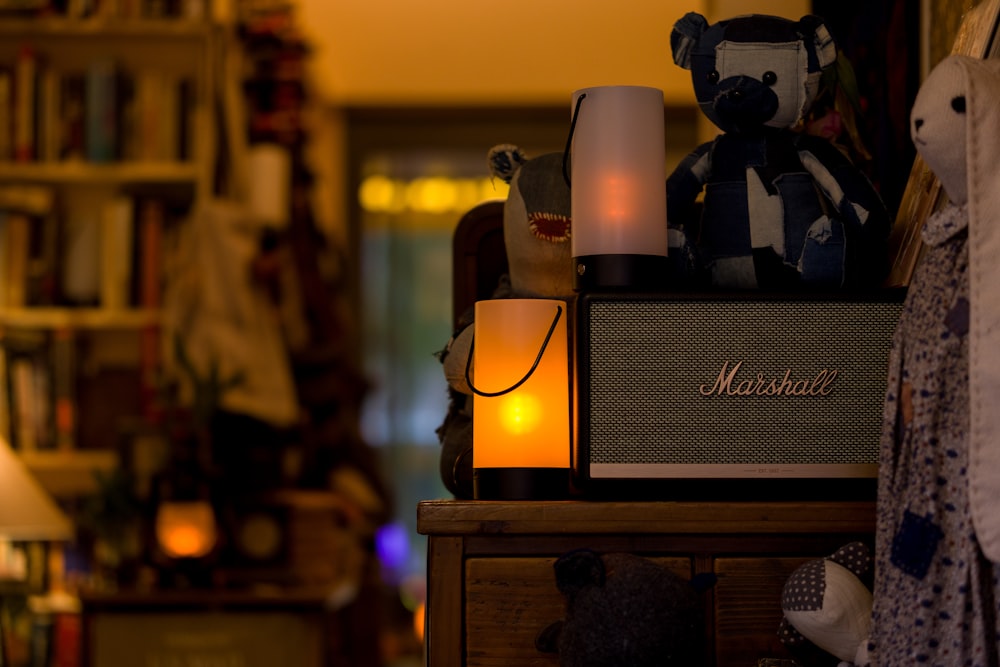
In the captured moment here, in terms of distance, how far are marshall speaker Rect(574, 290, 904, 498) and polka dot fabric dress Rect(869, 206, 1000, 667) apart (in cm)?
21

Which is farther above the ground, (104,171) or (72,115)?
(72,115)

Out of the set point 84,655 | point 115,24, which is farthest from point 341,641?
point 115,24

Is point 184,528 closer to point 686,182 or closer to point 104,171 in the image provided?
point 104,171

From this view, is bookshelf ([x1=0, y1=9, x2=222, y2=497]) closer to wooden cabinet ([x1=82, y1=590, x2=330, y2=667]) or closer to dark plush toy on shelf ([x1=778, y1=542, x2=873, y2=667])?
wooden cabinet ([x1=82, y1=590, x2=330, y2=667])

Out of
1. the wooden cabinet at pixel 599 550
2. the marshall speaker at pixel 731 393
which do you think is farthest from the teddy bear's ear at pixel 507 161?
the wooden cabinet at pixel 599 550

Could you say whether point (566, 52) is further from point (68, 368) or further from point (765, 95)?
point (765, 95)

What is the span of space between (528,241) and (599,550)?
0.38 m

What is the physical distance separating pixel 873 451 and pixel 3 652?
6.02 feet

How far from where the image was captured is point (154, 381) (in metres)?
2.84

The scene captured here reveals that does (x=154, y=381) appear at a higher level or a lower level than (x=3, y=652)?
higher

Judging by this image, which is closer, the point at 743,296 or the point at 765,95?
the point at 743,296

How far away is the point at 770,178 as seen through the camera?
3.80 feet

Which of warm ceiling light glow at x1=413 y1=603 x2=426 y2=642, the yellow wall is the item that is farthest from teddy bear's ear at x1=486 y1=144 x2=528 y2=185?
warm ceiling light glow at x1=413 y1=603 x2=426 y2=642

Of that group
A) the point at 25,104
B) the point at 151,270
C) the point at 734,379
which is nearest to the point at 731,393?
the point at 734,379
